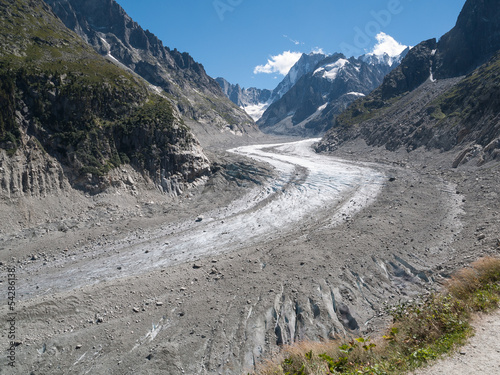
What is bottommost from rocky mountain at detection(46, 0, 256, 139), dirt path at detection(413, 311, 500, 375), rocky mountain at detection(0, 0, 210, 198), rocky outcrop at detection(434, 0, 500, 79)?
dirt path at detection(413, 311, 500, 375)

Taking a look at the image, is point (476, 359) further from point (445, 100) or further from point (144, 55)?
point (144, 55)

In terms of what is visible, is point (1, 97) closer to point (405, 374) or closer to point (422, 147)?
point (405, 374)

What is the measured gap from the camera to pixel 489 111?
161ft

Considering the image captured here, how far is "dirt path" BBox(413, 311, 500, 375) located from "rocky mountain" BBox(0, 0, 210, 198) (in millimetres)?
28831

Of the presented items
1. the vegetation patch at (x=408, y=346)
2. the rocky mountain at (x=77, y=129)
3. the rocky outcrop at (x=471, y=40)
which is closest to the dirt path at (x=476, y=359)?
the vegetation patch at (x=408, y=346)

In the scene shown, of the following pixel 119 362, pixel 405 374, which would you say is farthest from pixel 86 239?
pixel 405 374

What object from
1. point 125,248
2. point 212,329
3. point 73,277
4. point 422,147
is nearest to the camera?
point 212,329

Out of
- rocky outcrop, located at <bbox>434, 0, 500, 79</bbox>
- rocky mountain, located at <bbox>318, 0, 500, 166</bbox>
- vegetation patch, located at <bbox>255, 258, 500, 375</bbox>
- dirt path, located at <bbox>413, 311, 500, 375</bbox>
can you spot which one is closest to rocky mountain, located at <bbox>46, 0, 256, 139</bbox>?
rocky mountain, located at <bbox>318, 0, 500, 166</bbox>

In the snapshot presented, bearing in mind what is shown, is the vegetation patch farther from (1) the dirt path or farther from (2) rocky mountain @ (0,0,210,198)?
(2) rocky mountain @ (0,0,210,198)

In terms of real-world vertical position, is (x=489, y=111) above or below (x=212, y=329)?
above

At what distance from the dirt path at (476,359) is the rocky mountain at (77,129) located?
94.6ft

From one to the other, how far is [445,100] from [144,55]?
17041 centimetres

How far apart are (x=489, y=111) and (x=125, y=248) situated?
60.3 meters

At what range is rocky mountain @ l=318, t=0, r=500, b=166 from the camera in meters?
49.8
